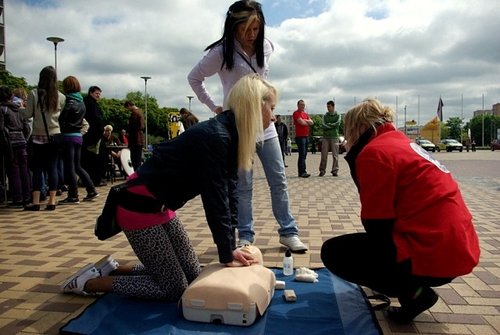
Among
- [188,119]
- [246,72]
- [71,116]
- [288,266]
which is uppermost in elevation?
[188,119]

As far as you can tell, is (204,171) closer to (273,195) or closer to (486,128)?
(273,195)

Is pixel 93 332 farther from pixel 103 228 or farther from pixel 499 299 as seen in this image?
pixel 499 299

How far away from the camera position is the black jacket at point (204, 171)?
2562 millimetres

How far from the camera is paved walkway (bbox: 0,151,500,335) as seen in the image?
2.64m

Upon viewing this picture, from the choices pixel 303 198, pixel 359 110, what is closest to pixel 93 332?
pixel 359 110

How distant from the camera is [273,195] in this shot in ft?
13.6

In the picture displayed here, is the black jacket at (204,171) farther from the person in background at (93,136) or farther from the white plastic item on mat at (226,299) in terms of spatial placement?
the person in background at (93,136)

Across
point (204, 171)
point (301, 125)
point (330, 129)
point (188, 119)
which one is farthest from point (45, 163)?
point (330, 129)

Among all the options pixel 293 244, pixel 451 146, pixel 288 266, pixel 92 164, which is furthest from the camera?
pixel 451 146

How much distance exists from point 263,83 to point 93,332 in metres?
1.81

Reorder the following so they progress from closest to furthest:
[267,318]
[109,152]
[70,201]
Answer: [267,318], [70,201], [109,152]

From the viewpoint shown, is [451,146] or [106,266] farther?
[451,146]

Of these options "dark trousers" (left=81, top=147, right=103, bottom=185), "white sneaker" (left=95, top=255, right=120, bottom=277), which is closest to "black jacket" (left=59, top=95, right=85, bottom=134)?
"dark trousers" (left=81, top=147, right=103, bottom=185)

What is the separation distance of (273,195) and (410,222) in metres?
1.92
